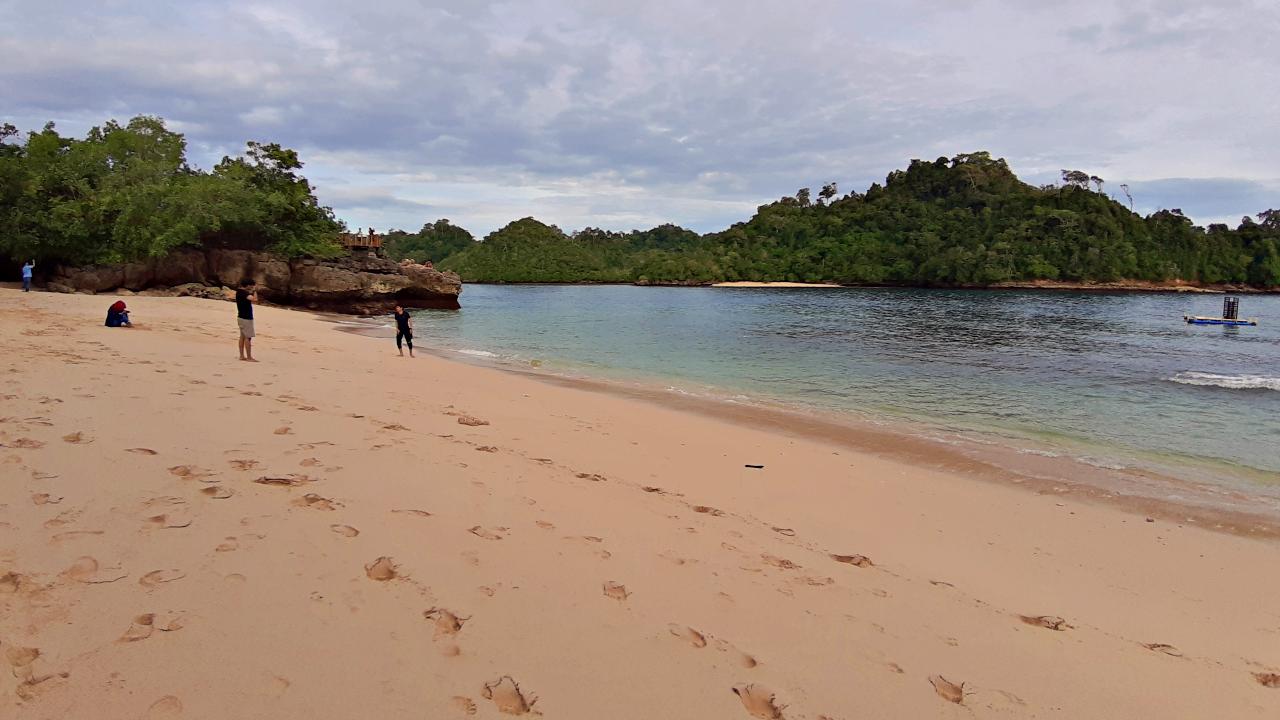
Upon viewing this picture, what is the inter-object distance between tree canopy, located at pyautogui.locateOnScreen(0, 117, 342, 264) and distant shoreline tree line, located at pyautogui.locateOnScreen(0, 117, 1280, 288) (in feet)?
Answer: 0.28

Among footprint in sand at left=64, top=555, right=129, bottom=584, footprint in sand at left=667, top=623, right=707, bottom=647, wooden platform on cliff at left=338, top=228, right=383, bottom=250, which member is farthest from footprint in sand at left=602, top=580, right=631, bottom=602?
wooden platform on cliff at left=338, top=228, right=383, bottom=250

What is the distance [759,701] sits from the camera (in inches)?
114

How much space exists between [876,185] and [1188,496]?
154m

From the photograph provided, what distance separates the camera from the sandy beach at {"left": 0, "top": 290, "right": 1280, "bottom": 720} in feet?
9.04

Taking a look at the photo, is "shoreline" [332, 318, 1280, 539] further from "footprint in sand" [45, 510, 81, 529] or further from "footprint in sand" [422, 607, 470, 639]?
"footprint in sand" [45, 510, 81, 529]

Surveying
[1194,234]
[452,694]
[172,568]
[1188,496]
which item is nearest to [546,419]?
[172,568]

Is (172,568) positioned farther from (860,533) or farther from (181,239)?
(181,239)

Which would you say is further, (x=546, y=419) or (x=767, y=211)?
(x=767, y=211)

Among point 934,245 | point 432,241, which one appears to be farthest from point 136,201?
point 432,241

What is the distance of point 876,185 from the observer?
484ft

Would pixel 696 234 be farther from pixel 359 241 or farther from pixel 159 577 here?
pixel 159 577

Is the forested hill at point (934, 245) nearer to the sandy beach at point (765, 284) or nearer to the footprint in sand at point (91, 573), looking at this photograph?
the sandy beach at point (765, 284)

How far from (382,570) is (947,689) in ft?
10.1

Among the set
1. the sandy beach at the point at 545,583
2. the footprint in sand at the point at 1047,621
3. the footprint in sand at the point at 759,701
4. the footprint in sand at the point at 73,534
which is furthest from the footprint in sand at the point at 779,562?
the footprint in sand at the point at 73,534
